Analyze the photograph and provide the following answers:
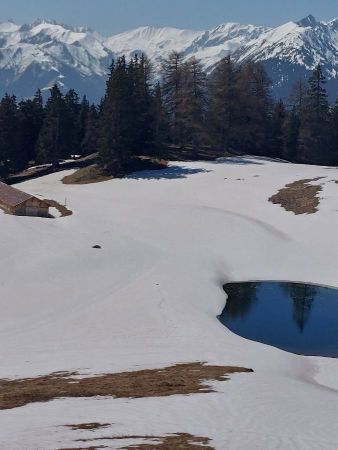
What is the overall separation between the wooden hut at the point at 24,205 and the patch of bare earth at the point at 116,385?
98.8 feet

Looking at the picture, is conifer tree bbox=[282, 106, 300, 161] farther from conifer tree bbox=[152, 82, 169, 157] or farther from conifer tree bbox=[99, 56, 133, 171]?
conifer tree bbox=[99, 56, 133, 171]

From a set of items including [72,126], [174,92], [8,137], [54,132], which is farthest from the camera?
[174,92]

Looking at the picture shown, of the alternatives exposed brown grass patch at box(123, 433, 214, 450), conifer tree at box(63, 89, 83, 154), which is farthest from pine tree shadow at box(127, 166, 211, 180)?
exposed brown grass patch at box(123, 433, 214, 450)

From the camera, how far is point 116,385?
21891mm

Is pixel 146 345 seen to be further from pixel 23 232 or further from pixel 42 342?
pixel 23 232

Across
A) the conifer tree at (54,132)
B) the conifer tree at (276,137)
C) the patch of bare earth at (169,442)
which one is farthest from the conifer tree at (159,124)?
the patch of bare earth at (169,442)

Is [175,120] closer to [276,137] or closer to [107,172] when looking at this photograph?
[276,137]

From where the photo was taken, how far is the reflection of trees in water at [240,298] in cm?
3609

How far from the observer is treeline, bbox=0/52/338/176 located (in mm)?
74188

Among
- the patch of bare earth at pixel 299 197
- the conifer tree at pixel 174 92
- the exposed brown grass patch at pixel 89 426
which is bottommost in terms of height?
the exposed brown grass patch at pixel 89 426

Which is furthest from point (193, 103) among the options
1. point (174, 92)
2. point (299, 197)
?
point (299, 197)

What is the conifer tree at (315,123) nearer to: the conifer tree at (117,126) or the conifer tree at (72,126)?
the conifer tree at (117,126)

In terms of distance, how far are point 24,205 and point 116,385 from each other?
32333mm

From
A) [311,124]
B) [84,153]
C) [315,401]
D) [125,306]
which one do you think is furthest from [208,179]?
[315,401]
